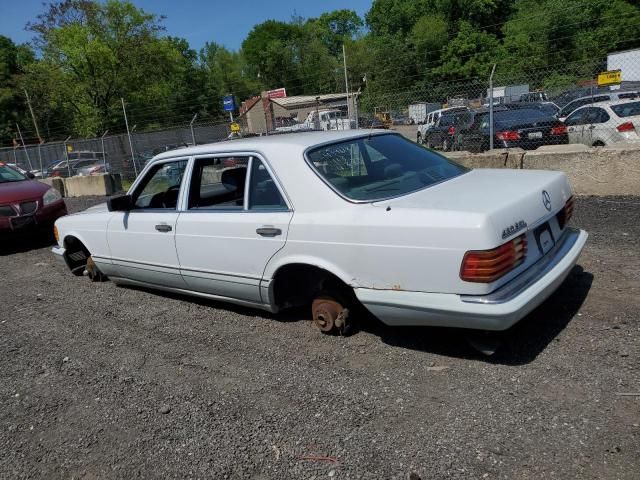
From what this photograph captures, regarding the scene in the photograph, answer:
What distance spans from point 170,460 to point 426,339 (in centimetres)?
192

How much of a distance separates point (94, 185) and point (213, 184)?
39.0 feet

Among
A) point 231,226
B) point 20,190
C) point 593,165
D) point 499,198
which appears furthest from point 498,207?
point 20,190

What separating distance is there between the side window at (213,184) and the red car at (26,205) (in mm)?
5222

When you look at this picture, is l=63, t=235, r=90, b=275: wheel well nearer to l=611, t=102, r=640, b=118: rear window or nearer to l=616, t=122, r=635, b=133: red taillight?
l=616, t=122, r=635, b=133: red taillight

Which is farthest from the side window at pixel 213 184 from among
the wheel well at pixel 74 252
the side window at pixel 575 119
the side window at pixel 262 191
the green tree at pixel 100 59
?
the green tree at pixel 100 59

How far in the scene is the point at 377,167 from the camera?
13.3 ft

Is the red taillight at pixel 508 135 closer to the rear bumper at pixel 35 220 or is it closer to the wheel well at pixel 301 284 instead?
the wheel well at pixel 301 284

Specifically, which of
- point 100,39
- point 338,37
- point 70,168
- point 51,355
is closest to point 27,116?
point 100,39

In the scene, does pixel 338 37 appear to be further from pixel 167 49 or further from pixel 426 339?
pixel 426 339

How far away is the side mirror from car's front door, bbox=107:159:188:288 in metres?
0.06

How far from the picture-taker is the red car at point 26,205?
8312 mm

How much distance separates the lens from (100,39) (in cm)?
3759

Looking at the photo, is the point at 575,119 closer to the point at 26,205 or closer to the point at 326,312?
the point at 326,312

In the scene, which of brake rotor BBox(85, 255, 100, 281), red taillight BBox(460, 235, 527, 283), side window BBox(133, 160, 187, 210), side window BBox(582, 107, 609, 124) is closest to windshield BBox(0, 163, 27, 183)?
brake rotor BBox(85, 255, 100, 281)
